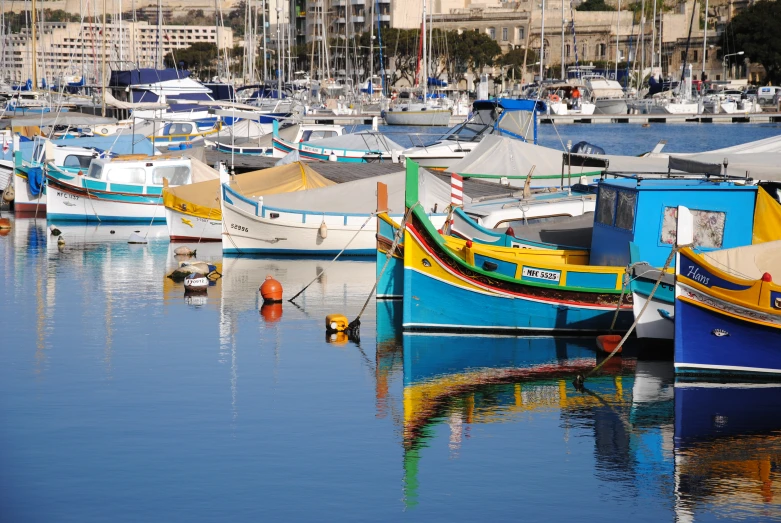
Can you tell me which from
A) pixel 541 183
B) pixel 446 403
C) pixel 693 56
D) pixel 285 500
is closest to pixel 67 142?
pixel 541 183

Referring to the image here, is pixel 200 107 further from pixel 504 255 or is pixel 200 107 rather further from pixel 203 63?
pixel 203 63

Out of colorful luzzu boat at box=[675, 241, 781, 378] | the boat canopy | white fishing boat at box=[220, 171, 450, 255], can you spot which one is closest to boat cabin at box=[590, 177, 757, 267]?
colorful luzzu boat at box=[675, 241, 781, 378]

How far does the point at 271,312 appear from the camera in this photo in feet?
82.8

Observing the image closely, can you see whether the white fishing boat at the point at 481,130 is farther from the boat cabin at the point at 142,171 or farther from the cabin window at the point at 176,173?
the boat cabin at the point at 142,171

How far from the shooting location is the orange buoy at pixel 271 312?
24.5 meters

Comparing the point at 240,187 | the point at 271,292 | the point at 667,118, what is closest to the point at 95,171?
the point at 240,187

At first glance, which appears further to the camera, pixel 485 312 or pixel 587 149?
pixel 587 149

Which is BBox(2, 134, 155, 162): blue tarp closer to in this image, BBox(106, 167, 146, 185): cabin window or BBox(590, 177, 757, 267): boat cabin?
BBox(106, 167, 146, 185): cabin window

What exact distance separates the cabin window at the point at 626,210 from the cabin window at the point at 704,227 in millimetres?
567

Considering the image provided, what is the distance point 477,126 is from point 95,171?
648 inches

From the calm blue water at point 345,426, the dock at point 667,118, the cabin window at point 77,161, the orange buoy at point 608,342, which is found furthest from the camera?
the dock at point 667,118

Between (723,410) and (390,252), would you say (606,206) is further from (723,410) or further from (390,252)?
(723,410)

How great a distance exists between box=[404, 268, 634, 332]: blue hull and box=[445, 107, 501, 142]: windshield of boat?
2623 cm

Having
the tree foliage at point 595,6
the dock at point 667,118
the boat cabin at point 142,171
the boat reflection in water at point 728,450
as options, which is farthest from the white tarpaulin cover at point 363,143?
the tree foliage at point 595,6
